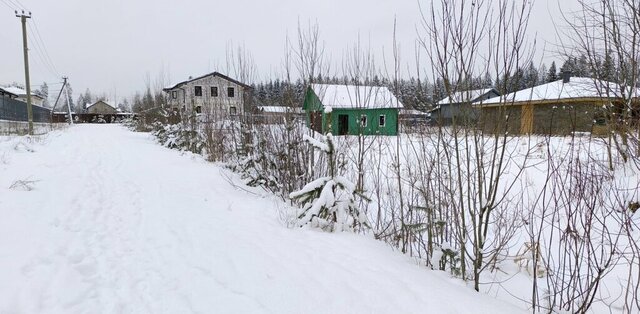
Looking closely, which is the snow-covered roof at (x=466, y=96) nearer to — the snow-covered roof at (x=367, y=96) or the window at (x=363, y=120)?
the snow-covered roof at (x=367, y=96)

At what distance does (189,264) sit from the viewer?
352cm

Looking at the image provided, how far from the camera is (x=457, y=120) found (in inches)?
135

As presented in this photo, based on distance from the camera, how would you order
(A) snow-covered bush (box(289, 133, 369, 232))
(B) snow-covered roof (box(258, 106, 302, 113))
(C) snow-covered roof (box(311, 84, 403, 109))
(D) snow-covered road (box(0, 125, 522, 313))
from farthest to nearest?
(B) snow-covered roof (box(258, 106, 302, 113)), (C) snow-covered roof (box(311, 84, 403, 109)), (A) snow-covered bush (box(289, 133, 369, 232)), (D) snow-covered road (box(0, 125, 522, 313))

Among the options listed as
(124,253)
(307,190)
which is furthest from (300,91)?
(124,253)

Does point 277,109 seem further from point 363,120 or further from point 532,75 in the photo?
point 532,75

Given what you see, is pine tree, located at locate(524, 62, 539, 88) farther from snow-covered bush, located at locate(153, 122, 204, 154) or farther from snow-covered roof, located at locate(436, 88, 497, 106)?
snow-covered bush, located at locate(153, 122, 204, 154)

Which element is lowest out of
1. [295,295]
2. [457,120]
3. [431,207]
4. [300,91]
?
[295,295]

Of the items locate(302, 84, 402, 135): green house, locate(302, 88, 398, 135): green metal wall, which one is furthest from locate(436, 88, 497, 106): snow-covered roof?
locate(302, 88, 398, 135): green metal wall

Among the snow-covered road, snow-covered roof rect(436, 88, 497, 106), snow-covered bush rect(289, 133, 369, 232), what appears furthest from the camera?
snow-covered bush rect(289, 133, 369, 232)

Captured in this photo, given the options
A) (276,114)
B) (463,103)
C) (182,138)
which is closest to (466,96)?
(463,103)

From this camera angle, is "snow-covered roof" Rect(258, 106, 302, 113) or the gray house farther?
"snow-covered roof" Rect(258, 106, 302, 113)

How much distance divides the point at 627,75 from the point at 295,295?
265 inches

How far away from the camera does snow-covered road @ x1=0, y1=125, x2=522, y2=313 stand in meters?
2.82

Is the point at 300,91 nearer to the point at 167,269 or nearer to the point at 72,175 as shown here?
the point at 167,269
